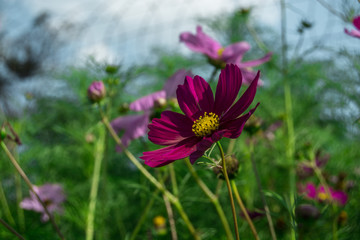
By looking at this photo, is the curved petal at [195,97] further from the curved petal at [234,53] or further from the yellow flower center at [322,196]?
the yellow flower center at [322,196]

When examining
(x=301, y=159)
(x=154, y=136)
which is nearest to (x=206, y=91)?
(x=154, y=136)

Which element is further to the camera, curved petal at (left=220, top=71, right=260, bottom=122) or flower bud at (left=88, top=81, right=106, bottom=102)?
flower bud at (left=88, top=81, right=106, bottom=102)

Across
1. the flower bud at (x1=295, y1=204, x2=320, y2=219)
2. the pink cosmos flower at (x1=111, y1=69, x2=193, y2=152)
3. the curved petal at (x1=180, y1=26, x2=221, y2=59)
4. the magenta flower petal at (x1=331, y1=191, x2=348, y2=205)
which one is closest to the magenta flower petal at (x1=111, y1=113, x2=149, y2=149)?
the pink cosmos flower at (x1=111, y1=69, x2=193, y2=152)

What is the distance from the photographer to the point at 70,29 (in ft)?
9.44

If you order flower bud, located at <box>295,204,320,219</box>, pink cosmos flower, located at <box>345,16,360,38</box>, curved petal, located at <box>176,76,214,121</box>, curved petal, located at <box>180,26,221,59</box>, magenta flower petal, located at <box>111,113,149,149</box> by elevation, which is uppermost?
pink cosmos flower, located at <box>345,16,360,38</box>

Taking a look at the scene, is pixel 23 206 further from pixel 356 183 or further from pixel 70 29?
pixel 70 29

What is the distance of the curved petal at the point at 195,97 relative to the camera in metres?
0.36

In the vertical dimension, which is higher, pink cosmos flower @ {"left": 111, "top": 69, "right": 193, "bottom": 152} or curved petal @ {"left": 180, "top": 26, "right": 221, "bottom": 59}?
curved petal @ {"left": 180, "top": 26, "right": 221, "bottom": 59}

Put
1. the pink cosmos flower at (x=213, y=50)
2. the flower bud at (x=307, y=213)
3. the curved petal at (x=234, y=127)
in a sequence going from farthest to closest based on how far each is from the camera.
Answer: the pink cosmos flower at (x=213, y=50) < the flower bud at (x=307, y=213) < the curved petal at (x=234, y=127)

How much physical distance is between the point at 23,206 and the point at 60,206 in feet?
0.31

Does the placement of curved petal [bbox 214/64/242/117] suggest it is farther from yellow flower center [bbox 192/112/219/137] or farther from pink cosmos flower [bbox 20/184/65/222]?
pink cosmos flower [bbox 20/184/65/222]

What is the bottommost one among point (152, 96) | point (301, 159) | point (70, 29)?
point (70, 29)

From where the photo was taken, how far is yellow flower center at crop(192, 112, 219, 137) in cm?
Answer: 34

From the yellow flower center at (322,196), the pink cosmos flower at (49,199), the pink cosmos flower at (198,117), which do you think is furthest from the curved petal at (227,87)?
the pink cosmos flower at (49,199)
